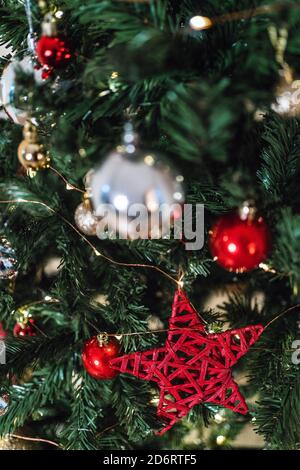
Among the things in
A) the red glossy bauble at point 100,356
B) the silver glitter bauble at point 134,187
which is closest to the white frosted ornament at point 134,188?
the silver glitter bauble at point 134,187

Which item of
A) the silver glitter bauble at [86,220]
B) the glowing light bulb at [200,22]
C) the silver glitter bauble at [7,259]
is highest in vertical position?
the glowing light bulb at [200,22]

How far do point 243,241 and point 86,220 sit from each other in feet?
0.68

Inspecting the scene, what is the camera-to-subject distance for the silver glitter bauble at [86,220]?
2.00 feet

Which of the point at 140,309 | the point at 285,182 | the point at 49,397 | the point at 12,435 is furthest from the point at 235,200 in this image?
the point at 12,435

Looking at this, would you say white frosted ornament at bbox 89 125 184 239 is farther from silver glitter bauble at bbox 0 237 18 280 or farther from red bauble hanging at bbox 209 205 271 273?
silver glitter bauble at bbox 0 237 18 280

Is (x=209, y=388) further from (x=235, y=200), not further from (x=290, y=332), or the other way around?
(x=235, y=200)

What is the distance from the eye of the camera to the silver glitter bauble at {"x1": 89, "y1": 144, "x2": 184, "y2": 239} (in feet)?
1.37

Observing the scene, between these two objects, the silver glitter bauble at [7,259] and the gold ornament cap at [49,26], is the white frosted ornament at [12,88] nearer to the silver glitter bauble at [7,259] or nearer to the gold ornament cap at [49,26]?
the gold ornament cap at [49,26]

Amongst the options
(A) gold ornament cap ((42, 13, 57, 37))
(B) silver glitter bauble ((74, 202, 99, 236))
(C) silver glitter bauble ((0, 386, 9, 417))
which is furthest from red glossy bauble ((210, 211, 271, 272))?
(C) silver glitter bauble ((0, 386, 9, 417))

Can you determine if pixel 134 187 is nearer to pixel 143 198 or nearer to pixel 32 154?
pixel 143 198

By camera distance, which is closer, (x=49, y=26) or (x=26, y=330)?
(x=49, y=26)

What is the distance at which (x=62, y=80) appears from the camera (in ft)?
1.74

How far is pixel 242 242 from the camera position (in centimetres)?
51

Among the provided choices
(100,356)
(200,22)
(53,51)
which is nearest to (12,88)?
(53,51)
